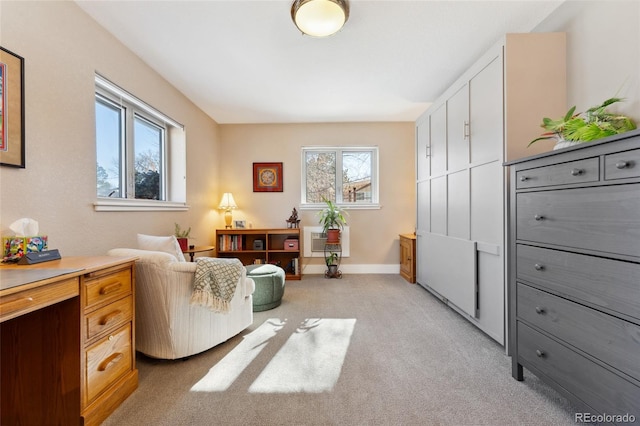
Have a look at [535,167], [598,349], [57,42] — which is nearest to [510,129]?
[535,167]

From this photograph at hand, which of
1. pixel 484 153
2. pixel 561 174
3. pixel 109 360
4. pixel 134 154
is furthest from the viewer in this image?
pixel 134 154

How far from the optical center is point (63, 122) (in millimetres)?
1768

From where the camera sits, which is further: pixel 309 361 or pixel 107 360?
pixel 309 361

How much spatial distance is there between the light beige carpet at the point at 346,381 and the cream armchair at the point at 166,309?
125 millimetres

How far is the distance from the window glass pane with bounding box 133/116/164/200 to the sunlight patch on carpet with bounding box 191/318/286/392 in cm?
187

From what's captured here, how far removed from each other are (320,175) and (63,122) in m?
3.35

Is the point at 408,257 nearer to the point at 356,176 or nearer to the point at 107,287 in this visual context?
the point at 356,176

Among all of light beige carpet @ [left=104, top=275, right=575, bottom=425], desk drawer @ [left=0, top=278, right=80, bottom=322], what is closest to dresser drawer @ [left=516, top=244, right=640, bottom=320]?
light beige carpet @ [left=104, top=275, right=575, bottom=425]

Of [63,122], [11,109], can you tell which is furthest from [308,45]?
[11,109]

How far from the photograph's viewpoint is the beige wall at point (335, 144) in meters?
4.52

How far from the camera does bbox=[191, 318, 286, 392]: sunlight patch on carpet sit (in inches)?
64.7

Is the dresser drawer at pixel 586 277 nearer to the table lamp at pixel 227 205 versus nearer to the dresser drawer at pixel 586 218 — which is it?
the dresser drawer at pixel 586 218

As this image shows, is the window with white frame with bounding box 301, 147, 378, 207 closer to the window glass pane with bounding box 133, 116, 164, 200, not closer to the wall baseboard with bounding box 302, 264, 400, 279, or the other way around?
the wall baseboard with bounding box 302, 264, 400, 279

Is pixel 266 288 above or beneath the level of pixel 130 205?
beneath
